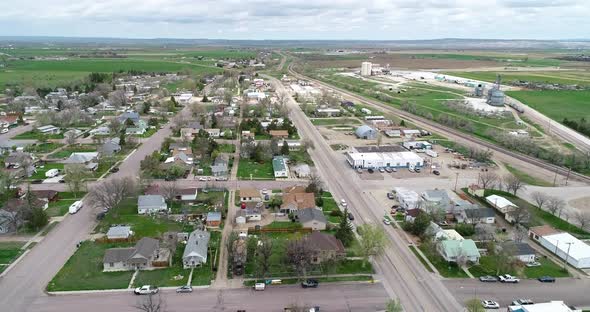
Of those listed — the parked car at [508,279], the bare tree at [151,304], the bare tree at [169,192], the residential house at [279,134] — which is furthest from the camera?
the residential house at [279,134]

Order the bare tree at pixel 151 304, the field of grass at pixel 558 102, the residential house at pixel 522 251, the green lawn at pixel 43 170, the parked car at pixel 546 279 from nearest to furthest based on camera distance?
the bare tree at pixel 151 304, the parked car at pixel 546 279, the residential house at pixel 522 251, the green lawn at pixel 43 170, the field of grass at pixel 558 102

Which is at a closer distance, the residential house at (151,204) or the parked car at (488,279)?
the parked car at (488,279)

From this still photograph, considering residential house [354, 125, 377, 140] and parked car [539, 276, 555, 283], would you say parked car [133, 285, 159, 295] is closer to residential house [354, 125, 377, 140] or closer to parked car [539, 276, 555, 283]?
parked car [539, 276, 555, 283]

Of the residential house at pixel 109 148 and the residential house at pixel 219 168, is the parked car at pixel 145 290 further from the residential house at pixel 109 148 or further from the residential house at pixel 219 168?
the residential house at pixel 109 148

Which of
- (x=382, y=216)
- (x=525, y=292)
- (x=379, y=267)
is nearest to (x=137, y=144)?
(x=382, y=216)

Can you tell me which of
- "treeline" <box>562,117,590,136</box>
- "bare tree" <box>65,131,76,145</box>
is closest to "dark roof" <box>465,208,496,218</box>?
"treeline" <box>562,117,590,136</box>

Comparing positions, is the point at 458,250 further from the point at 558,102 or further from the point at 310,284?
the point at 558,102

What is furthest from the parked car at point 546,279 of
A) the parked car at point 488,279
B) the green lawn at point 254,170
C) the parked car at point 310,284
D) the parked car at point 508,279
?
the green lawn at point 254,170
